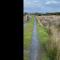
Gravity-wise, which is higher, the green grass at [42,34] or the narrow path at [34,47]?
the green grass at [42,34]

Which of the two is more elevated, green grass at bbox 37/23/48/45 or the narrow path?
green grass at bbox 37/23/48/45

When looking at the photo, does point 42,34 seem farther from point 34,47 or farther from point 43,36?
point 34,47

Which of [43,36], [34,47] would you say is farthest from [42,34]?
[34,47]

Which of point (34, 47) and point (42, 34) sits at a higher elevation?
point (42, 34)

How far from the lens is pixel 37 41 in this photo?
106 centimetres

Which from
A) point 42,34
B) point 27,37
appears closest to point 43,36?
point 42,34

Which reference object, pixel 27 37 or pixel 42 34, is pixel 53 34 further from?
pixel 27 37
